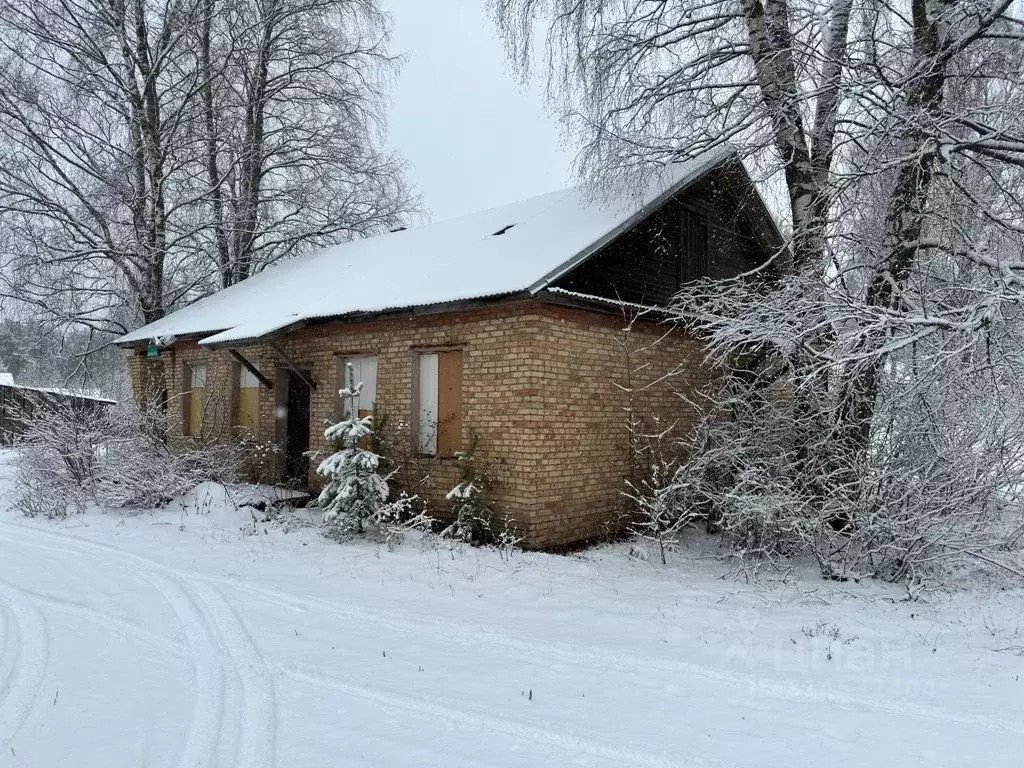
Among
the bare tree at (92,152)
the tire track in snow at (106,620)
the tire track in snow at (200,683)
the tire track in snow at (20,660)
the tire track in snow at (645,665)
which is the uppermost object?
the bare tree at (92,152)

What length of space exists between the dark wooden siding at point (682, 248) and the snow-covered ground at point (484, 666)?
3.86m

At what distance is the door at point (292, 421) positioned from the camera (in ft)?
41.4

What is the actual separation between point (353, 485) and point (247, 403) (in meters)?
5.57

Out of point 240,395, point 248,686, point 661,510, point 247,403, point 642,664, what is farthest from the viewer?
point 240,395

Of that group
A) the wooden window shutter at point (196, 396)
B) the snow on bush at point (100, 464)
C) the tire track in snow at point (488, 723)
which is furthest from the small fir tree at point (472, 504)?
the wooden window shutter at point (196, 396)

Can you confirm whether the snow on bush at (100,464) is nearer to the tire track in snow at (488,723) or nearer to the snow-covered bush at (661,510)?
the snow-covered bush at (661,510)

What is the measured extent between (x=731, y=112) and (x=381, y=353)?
6060mm

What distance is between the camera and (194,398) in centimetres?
1485

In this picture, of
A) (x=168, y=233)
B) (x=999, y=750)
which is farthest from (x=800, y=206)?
(x=168, y=233)

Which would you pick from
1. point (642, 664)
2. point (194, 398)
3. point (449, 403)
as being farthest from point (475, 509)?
point (194, 398)

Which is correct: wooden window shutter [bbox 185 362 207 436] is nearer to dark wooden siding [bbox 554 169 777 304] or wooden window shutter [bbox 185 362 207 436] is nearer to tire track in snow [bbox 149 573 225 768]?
tire track in snow [bbox 149 573 225 768]

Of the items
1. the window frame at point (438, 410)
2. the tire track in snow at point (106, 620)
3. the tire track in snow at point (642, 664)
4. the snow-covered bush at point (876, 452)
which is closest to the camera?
the tire track in snow at point (642, 664)

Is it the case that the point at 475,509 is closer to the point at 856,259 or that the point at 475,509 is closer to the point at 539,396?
the point at 539,396

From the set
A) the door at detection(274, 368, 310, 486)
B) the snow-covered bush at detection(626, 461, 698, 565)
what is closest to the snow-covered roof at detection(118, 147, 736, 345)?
the door at detection(274, 368, 310, 486)
